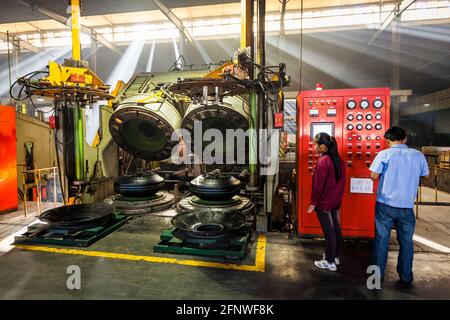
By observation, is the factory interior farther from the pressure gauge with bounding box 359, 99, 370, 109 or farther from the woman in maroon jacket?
the woman in maroon jacket

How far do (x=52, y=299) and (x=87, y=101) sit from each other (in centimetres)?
411

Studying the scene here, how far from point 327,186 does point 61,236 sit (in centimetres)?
401

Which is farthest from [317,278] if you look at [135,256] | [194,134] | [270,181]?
[194,134]

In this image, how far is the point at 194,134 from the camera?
6.92 meters

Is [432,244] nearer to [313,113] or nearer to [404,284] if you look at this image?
[404,284]

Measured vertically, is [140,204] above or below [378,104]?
below

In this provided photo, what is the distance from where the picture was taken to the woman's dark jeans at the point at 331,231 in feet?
11.1

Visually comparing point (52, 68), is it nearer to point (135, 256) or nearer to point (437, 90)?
point (135, 256)

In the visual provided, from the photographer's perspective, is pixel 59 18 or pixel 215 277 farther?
pixel 59 18

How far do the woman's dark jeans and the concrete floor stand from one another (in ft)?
0.76

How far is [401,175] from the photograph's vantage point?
3031mm

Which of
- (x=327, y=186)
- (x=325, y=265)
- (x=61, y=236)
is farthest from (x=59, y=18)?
(x=325, y=265)
